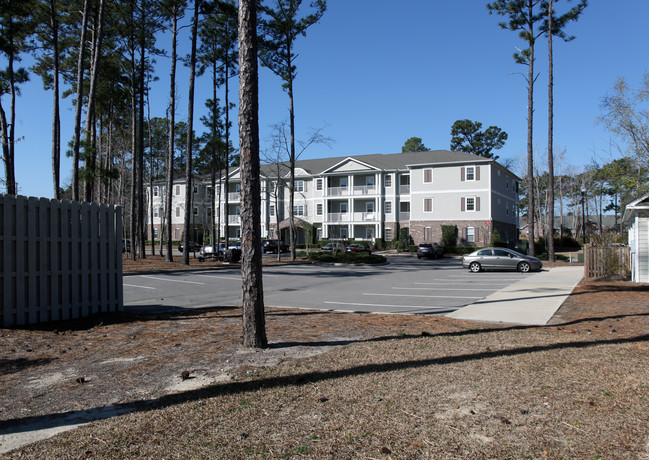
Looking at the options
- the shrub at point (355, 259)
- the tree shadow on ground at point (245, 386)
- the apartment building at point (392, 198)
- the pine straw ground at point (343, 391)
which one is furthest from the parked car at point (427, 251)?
the tree shadow on ground at point (245, 386)

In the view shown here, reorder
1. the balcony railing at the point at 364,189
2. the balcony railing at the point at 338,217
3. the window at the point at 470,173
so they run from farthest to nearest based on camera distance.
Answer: the balcony railing at the point at 338,217 < the balcony railing at the point at 364,189 < the window at the point at 470,173

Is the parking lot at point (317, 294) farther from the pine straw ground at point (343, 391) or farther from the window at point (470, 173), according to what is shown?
the window at point (470, 173)

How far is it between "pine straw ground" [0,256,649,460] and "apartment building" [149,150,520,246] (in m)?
35.5

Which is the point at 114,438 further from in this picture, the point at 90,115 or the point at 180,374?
the point at 90,115

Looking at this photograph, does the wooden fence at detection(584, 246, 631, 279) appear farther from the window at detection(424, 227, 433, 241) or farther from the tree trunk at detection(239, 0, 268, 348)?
the window at detection(424, 227, 433, 241)

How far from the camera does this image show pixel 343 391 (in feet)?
14.7

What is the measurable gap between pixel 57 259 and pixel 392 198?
4607 centimetres

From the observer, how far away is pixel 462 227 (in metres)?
47.3

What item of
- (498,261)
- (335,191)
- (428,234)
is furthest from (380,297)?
(335,191)

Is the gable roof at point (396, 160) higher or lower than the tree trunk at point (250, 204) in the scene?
higher

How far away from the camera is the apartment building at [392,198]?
46.8 m

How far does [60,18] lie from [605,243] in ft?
93.8

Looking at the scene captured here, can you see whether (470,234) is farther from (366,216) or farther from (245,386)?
(245,386)

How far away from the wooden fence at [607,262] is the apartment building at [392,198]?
1079 inches
